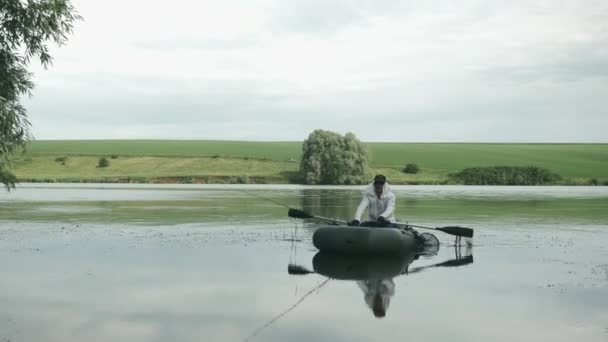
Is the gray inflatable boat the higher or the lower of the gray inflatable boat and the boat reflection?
the higher

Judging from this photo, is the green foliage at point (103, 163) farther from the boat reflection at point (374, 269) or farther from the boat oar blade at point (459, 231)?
the boat oar blade at point (459, 231)

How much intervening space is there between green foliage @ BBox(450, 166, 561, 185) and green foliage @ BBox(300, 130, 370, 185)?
41.5 feet

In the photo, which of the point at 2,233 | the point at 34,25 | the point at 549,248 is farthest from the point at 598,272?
the point at 2,233

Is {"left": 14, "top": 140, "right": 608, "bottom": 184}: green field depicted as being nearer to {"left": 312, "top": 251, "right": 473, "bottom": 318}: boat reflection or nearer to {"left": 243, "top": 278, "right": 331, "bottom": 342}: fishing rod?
{"left": 312, "top": 251, "right": 473, "bottom": 318}: boat reflection

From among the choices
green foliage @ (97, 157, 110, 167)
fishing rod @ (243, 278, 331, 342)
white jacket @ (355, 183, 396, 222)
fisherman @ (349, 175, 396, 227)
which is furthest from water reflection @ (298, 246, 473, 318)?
green foliage @ (97, 157, 110, 167)

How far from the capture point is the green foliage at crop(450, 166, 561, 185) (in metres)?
95.9

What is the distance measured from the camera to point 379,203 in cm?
2055

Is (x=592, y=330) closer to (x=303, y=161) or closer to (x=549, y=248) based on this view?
(x=549, y=248)

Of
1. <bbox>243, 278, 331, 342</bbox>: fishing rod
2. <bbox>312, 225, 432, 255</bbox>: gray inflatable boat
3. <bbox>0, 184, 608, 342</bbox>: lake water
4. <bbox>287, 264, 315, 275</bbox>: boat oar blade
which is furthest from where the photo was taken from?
<bbox>312, 225, 432, 255</bbox>: gray inflatable boat

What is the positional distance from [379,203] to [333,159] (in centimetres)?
7175

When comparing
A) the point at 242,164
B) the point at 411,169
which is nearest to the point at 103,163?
the point at 242,164

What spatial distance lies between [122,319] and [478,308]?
571 centimetres

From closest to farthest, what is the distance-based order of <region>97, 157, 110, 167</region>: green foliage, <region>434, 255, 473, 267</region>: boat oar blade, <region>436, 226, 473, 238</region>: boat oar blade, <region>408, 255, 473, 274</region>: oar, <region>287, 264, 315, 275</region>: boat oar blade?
<region>287, 264, 315, 275</region>: boat oar blade → <region>408, 255, 473, 274</region>: oar → <region>434, 255, 473, 267</region>: boat oar blade → <region>436, 226, 473, 238</region>: boat oar blade → <region>97, 157, 110, 167</region>: green foliage

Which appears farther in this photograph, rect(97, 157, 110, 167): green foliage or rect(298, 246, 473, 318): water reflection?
rect(97, 157, 110, 167): green foliage
